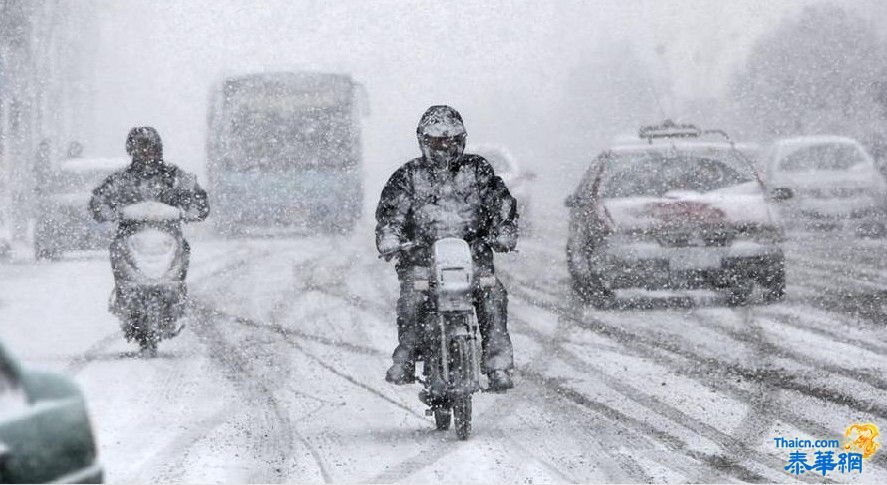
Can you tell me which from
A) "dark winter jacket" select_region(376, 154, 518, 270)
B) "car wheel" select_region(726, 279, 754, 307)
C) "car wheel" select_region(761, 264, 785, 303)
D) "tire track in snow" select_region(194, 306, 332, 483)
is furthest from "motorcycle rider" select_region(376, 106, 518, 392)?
"car wheel" select_region(761, 264, 785, 303)

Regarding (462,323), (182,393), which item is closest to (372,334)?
(182,393)

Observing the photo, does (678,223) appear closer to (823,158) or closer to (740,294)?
(740,294)

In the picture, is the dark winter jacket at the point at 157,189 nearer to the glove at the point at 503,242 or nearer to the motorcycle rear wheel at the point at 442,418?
the motorcycle rear wheel at the point at 442,418

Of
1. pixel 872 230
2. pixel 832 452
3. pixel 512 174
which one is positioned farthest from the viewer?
pixel 512 174

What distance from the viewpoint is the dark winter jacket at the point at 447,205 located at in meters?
7.86

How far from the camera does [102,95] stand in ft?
198

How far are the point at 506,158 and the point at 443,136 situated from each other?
19364 millimetres

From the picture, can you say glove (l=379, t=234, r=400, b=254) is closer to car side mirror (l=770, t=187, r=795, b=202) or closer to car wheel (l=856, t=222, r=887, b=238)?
car side mirror (l=770, t=187, r=795, b=202)

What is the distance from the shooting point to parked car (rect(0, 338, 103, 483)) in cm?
348

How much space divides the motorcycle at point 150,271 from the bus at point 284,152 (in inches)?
681

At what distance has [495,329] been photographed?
7969mm

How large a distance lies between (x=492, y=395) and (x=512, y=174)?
17.1 metres

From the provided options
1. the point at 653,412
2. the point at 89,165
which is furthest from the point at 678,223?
the point at 89,165

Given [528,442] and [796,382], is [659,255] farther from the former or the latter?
[528,442]
